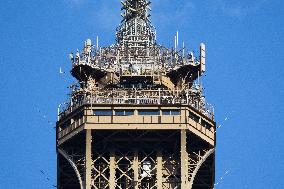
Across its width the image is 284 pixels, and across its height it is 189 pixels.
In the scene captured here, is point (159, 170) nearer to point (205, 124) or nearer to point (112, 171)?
point (112, 171)

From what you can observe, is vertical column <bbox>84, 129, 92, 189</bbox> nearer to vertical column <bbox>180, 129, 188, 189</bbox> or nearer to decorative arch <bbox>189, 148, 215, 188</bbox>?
vertical column <bbox>180, 129, 188, 189</bbox>

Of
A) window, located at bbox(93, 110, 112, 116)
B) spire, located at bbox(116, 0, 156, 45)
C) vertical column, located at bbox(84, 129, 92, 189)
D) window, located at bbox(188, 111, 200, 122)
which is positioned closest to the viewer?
vertical column, located at bbox(84, 129, 92, 189)

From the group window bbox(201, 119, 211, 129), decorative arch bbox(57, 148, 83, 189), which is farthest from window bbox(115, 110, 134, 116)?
window bbox(201, 119, 211, 129)

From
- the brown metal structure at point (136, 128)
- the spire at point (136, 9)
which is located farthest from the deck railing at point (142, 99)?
the spire at point (136, 9)

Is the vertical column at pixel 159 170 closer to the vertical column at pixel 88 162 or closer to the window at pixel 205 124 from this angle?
the window at pixel 205 124

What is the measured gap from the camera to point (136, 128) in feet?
515

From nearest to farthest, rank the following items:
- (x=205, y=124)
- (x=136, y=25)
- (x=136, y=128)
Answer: (x=136, y=128) → (x=205, y=124) → (x=136, y=25)

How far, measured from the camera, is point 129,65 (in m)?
166

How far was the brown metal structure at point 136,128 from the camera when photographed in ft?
518

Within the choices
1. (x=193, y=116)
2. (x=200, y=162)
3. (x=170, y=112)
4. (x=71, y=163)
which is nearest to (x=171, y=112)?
(x=170, y=112)

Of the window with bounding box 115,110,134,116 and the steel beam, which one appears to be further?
the window with bounding box 115,110,134,116

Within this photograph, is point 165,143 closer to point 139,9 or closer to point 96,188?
point 96,188

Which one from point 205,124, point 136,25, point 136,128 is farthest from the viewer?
point 136,25

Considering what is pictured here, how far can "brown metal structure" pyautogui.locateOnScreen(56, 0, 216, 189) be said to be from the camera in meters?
158
